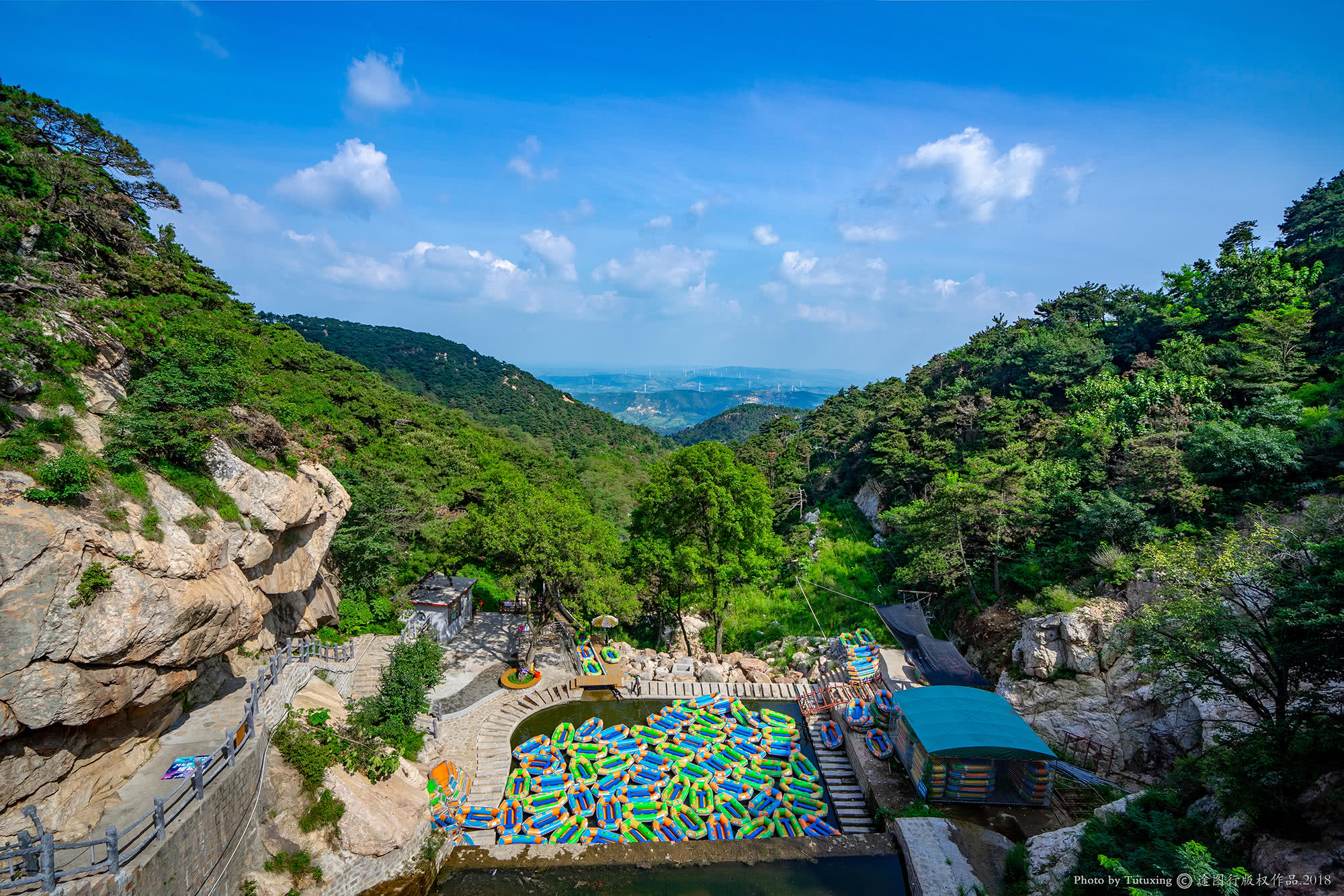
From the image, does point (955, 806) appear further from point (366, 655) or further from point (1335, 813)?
point (366, 655)

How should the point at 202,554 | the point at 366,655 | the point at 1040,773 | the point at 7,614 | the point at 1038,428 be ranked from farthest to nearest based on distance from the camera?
the point at 1038,428
the point at 366,655
the point at 1040,773
the point at 202,554
the point at 7,614

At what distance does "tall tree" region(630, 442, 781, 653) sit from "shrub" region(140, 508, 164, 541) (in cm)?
1395

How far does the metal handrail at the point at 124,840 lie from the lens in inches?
266

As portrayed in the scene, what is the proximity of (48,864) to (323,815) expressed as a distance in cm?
502

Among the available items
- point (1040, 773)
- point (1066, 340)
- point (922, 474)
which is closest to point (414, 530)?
point (1040, 773)

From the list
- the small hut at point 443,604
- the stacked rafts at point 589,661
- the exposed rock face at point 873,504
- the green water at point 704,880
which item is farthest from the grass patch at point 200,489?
the exposed rock face at point 873,504

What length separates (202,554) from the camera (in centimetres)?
1016

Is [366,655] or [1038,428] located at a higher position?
[1038,428]

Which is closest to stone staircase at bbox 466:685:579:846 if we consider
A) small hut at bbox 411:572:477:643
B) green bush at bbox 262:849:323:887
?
green bush at bbox 262:849:323:887

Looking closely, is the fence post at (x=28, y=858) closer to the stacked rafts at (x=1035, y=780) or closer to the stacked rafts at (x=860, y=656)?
the stacked rafts at (x=1035, y=780)

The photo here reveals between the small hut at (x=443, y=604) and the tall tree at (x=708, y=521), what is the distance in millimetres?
7670

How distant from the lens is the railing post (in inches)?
262

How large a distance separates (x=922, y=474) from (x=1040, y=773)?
1981 centimetres

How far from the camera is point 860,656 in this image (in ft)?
68.0
